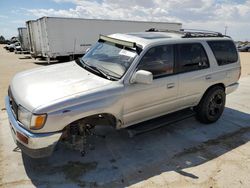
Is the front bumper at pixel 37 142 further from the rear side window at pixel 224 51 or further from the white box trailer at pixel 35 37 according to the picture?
the white box trailer at pixel 35 37

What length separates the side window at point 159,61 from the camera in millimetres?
4168

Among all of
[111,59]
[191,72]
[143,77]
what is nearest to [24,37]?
[111,59]

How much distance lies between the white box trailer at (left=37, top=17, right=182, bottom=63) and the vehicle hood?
13.6 metres

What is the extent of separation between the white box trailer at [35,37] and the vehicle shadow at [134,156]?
15.6 metres

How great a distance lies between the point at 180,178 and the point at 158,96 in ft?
4.53

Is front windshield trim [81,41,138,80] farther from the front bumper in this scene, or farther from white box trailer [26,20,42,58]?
white box trailer [26,20,42,58]

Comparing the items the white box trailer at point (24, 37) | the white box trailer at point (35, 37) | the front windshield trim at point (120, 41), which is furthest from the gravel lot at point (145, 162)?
the white box trailer at point (24, 37)

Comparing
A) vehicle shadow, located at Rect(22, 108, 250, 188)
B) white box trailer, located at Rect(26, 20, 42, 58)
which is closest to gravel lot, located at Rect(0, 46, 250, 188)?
vehicle shadow, located at Rect(22, 108, 250, 188)

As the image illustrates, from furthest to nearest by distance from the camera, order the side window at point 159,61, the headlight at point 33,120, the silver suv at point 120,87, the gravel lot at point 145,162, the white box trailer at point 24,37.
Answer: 1. the white box trailer at point 24,37
2. the side window at point 159,61
3. the gravel lot at point 145,162
4. the silver suv at point 120,87
5. the headlight at point 33,120

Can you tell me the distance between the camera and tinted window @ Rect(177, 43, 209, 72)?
4660 mm

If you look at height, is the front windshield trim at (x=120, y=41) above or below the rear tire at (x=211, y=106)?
above

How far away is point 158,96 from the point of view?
433 cm

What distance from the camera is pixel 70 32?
59.8 ft

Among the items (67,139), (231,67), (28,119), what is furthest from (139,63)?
(231,67)
